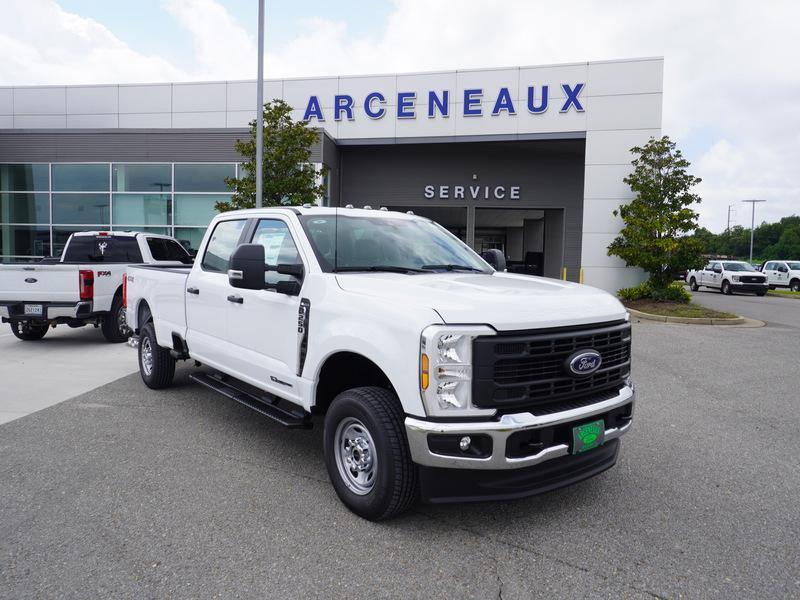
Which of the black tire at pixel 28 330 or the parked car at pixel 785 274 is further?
the parked car at pixel 785 274

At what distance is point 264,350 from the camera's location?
4.50 meters

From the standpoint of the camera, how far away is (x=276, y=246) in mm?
4648

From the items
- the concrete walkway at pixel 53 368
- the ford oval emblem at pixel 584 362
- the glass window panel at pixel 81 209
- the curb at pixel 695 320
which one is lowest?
the concrete walkway at pixel 53 368

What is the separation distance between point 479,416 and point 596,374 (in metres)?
0.93

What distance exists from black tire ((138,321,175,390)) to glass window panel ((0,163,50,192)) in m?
18.2

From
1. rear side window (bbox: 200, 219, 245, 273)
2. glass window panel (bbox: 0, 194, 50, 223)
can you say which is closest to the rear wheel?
rear side window (bbox: 200, 219, 245, 273)

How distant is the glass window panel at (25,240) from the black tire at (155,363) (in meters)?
18.1

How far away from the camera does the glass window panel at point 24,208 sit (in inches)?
850

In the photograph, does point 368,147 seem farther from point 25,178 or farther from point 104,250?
point 104,250

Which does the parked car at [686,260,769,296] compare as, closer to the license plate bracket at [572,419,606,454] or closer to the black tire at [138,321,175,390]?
the black tire at [138,321,175,390]

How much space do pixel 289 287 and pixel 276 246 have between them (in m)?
0.66

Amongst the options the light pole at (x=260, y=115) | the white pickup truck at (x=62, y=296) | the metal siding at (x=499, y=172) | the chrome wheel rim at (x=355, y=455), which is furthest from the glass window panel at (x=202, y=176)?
the chrome wheel rim at (x=355, y=455)

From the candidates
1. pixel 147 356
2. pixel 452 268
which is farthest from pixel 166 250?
pixel 452 268

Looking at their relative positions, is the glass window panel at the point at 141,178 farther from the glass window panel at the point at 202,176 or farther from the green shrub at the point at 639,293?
the green shrub at the point at 639,293
